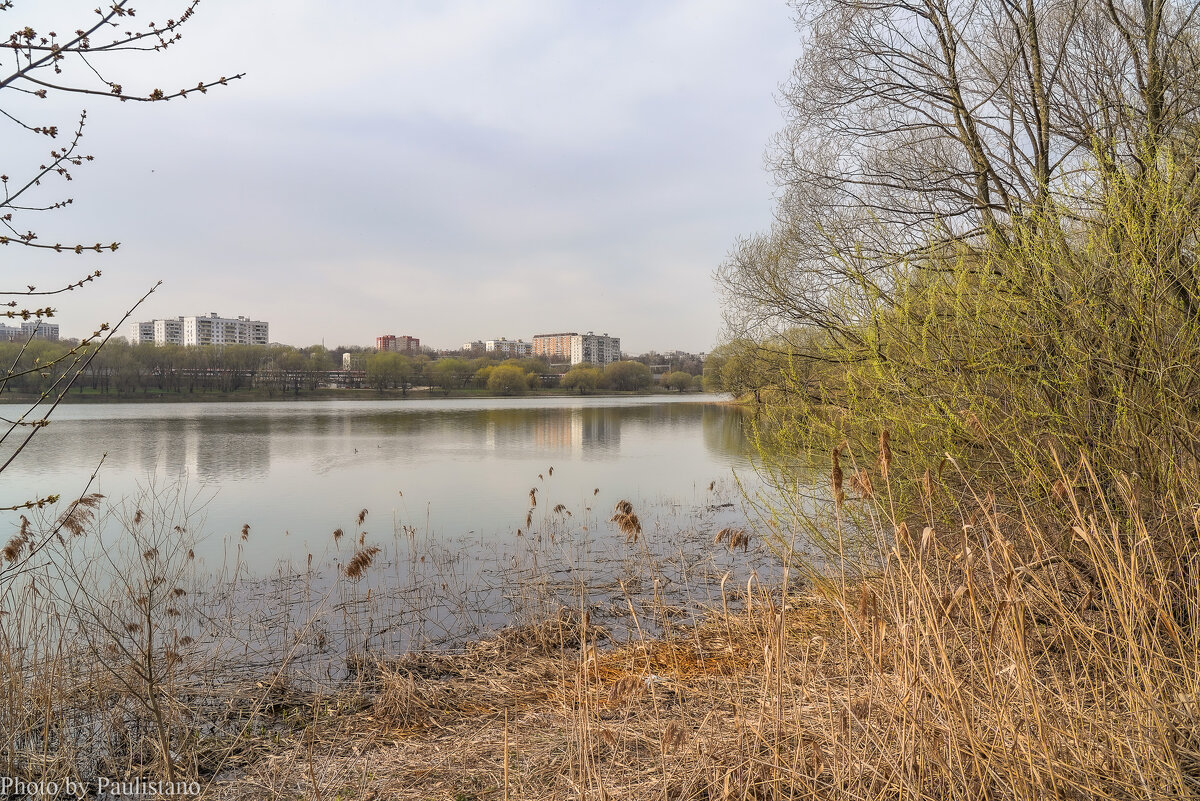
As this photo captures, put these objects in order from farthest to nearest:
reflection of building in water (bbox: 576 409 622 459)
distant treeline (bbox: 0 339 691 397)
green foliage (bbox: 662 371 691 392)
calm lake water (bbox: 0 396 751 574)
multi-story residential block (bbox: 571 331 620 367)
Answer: multi-story residential block (bbox: 571 331 620 367), green foliage (bbox: 662 371 691 392), distant treeline (bbox: 0 339 691 397), reflection of building in water (bbox: 576 409 622 459), calm lake water (bbox: 0 396 751 574)

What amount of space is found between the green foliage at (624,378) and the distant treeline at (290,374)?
15 centimetres

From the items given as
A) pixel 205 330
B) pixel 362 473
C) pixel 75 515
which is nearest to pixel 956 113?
pixel 75 515

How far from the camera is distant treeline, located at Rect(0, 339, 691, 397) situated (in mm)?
56656

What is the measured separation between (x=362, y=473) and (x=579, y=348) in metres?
154

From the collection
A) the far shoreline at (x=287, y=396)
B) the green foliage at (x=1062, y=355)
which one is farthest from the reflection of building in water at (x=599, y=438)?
the far shoreline at (x=287, y=396)

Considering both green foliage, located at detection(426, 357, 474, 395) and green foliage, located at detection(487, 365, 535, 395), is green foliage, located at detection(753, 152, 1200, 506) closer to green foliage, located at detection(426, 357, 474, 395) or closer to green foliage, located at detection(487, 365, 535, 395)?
green foliage, located at detection(487, 365, 535, 395)

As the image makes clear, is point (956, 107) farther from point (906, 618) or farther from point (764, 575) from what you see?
point (906, 618)

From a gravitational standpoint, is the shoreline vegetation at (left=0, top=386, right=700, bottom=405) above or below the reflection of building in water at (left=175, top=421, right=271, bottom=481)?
above

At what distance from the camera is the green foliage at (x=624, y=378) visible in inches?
3868

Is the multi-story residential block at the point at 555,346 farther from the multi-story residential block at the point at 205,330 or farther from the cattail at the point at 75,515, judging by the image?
the cattail at the point at 75,515

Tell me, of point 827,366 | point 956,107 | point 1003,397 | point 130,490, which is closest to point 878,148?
point 956,107

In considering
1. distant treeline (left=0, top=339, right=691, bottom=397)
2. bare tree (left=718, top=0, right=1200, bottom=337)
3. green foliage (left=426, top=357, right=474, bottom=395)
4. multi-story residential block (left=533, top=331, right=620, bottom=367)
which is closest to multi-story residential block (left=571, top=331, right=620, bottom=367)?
multi-story residential block (left=533, top=331, right=620, bottom=367)

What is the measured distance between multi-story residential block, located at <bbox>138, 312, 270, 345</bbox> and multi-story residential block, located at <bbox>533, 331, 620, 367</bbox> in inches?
2460

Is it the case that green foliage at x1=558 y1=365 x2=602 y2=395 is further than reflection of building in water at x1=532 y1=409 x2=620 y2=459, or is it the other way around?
green foliage at x1=558 y1=365 x2=602 y2=395
